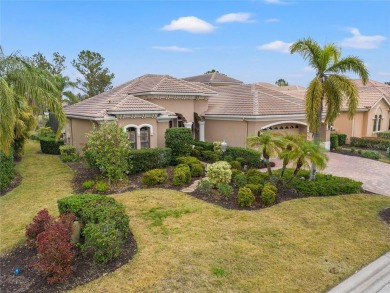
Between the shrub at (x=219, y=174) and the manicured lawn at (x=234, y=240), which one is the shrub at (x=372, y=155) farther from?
the shrub at (x=219, y=174)

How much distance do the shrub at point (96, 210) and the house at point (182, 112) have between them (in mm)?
9278

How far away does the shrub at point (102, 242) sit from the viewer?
24.0 feet

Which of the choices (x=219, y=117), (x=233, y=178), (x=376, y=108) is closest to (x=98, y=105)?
(x=219, y=117)

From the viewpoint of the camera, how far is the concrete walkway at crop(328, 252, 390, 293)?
6918 mm

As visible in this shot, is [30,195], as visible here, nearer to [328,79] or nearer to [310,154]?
[310,154]

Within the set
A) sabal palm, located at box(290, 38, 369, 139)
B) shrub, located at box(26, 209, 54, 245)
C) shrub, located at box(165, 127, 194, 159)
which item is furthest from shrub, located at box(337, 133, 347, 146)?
shrub, located at box(26, 209, 54, 245)

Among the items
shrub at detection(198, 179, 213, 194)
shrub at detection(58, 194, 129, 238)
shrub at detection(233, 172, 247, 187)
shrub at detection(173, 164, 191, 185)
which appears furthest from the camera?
shrub at detection(173, 164, 191, 185)

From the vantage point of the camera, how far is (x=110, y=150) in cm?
1410

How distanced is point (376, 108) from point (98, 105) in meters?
28.2

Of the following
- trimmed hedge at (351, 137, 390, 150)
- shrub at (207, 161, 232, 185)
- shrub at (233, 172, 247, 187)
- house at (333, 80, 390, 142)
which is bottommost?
shrub at (233, 172, 247, 187)

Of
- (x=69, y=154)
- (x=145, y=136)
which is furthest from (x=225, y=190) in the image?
(x=69, y=154)

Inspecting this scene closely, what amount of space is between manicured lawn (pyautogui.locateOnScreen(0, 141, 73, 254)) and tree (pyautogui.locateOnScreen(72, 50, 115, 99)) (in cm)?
2808

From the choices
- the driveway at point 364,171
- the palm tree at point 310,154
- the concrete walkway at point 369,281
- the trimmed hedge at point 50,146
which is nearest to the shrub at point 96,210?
the concrete walkway at point 369,281

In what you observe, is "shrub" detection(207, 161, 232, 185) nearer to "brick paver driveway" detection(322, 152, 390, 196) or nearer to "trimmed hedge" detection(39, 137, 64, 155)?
"brick paver driveway" detection(322, 152, 390, 196)
